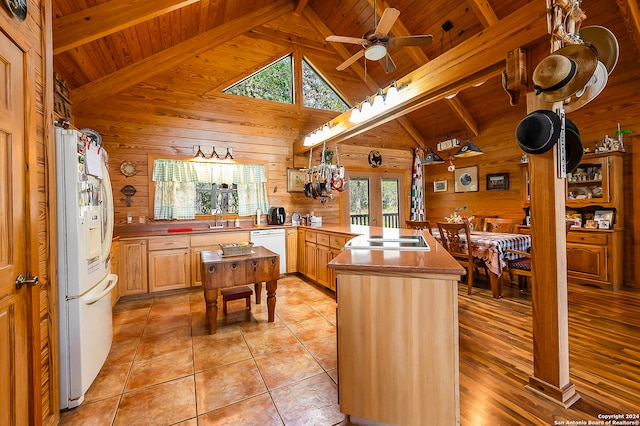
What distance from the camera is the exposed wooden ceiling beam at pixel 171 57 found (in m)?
3.63

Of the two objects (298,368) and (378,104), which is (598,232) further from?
(298,368)

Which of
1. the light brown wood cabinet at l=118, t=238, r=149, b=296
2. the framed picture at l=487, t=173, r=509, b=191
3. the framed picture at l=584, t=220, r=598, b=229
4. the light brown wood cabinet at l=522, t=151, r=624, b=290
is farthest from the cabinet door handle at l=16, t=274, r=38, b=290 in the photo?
the framed picture at l=487, t=173, r=509, b=191

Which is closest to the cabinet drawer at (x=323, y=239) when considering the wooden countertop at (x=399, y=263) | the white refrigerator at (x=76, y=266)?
the wooden countertop at (x=399, y=263)

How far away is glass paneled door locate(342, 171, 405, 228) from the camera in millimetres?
5996

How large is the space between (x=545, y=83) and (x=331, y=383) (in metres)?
2.21

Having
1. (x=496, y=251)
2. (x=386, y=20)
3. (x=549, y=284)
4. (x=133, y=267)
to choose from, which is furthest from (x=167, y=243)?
(x=496, y=251)

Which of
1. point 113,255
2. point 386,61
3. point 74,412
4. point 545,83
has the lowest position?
point 74,412

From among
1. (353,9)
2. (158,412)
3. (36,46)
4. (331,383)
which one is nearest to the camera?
(36,46)

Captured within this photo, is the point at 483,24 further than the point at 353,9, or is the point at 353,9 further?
the point at 353,9

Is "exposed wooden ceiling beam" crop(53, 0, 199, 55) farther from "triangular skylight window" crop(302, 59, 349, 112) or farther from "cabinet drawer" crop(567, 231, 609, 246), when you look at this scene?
"cabinet drawer" crop(567, 231, 609, 246)

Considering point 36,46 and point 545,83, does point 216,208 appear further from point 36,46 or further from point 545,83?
point 545,83

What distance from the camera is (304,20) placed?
532 cm

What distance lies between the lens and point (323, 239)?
155 inches

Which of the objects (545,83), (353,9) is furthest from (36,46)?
(353,9)
